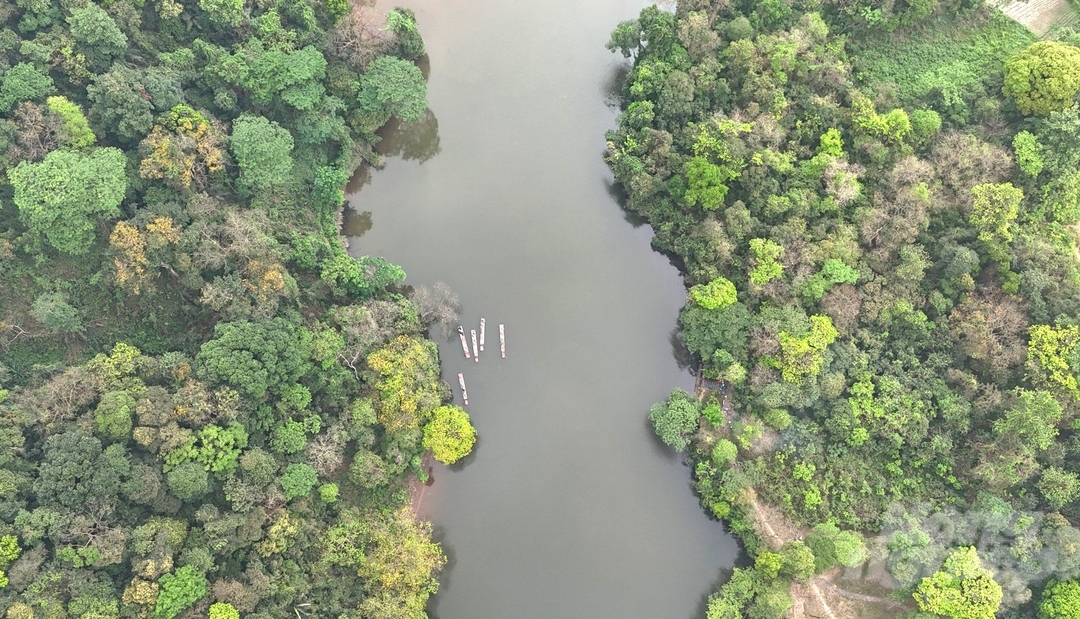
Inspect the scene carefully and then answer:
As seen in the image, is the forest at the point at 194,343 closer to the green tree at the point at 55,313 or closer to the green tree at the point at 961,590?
the green tree at the point at 55,313

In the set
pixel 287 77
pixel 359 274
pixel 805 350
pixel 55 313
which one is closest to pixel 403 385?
pixel 359 274

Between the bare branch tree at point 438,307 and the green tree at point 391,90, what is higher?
the green tree at point 391,90

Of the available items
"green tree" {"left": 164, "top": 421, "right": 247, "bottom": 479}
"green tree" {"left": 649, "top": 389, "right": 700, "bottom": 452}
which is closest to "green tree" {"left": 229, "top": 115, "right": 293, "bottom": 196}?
"green tree" {"left": 164, "top": 421, "right": 247, "bottom": 479}

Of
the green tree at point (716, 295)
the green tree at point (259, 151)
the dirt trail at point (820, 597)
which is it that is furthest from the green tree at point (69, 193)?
the dirt trail at point (820, 597)

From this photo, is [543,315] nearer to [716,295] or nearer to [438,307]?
[438,307]

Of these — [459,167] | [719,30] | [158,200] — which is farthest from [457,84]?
[158,200]

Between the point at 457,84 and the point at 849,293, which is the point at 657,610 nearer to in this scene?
the point at 849,293
